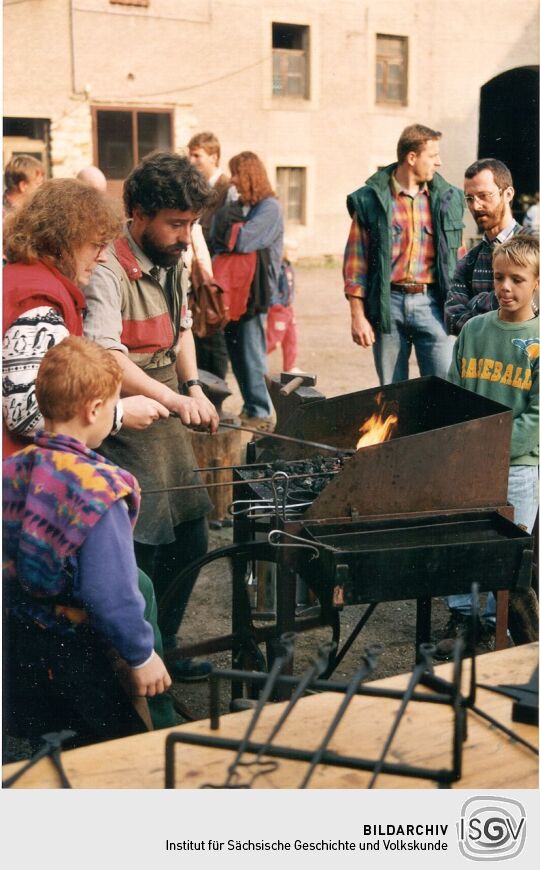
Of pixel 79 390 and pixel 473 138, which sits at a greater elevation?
pixel 473 138

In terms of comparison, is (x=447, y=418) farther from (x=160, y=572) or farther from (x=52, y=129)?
(x=52, y=129)

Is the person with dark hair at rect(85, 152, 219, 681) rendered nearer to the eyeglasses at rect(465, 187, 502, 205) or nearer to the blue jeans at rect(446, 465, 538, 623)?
the blue jeans at rect(446, 465, 538, 623)

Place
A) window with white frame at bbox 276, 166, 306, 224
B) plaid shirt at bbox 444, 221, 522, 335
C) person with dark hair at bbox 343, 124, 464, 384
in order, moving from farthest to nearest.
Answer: window with white frame at bbox 276, 166, 306, 224 → person with dark hair at bbox 343, 124, 464, 384 → plaid shirt at bbox 444, 221, 522, 335

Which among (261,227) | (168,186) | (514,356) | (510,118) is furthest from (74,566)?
(510,118)

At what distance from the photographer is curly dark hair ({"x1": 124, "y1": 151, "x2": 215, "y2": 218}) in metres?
3.13

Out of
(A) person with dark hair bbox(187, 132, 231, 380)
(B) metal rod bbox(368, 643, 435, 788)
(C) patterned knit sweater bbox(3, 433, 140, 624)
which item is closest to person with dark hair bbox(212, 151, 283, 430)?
(A) person with dark hair bbox(187, 132, 231, 380)

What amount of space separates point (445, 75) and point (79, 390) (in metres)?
17.7

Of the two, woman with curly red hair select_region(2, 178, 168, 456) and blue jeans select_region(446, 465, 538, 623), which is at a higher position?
woman with curly red hair select_region(2, 178, 168, 456)

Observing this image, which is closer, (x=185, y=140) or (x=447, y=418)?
(x=447, y=418)

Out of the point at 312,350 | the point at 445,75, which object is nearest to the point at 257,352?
the point at 312,350

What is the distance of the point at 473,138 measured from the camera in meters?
18.8

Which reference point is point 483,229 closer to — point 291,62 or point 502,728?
point 502,728

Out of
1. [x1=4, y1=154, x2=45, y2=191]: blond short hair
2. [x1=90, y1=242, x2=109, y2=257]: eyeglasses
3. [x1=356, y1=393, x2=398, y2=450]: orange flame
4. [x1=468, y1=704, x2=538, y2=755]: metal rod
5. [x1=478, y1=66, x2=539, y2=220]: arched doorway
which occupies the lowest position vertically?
[x1=468, y1=704, x2=538, y2=755]: metal rod
